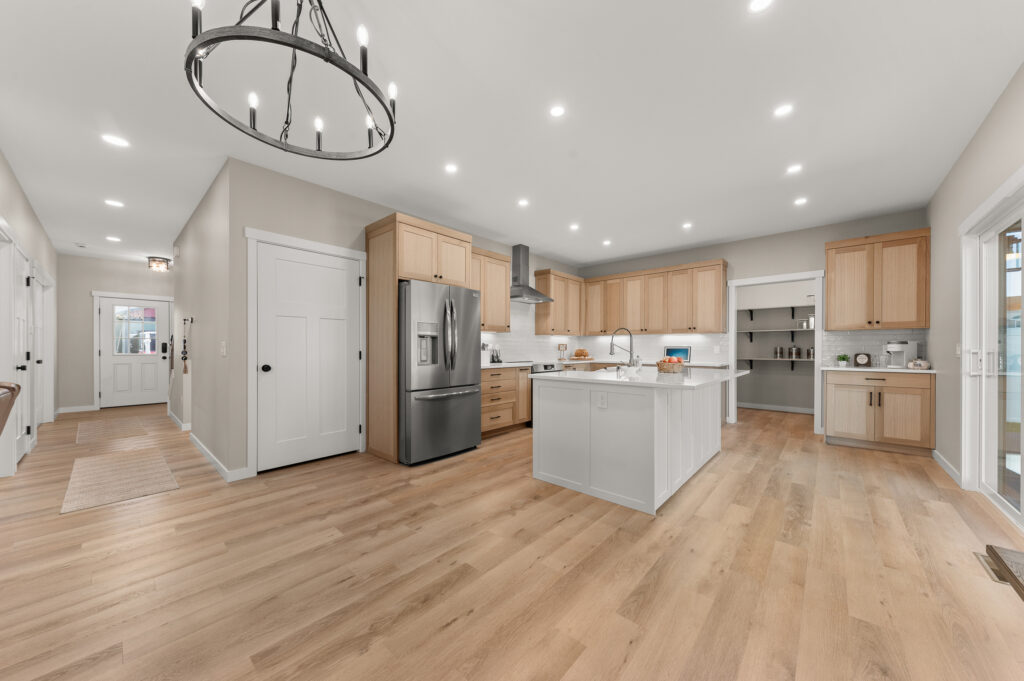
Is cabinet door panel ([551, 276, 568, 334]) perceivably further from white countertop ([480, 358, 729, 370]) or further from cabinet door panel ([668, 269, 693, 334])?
cabinet door panel ([668, 269, 693, 334])

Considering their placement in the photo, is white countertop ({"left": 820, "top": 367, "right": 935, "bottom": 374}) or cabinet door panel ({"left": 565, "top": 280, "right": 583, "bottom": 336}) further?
cabinet door panel ({"left": 565, "top": 280, "right": 583, "bottom": 336})

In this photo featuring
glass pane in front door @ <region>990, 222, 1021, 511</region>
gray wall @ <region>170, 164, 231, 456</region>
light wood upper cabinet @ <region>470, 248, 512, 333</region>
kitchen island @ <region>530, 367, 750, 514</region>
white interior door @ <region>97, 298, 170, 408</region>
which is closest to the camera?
glass pane in front door @ <region>990, 222, 1021, 511</region>

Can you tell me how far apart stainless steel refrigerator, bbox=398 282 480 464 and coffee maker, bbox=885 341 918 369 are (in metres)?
4.76

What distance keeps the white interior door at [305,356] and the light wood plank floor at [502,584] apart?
568mm

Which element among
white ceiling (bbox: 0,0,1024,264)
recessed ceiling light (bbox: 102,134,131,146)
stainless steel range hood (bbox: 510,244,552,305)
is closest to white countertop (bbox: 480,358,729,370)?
stainless steel range hood (bbox: 510,244,552,305)

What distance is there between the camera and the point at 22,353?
13.0ft

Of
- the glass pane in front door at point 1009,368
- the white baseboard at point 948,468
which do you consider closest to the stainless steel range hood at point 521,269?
the glass pane in front door at point 1009,368

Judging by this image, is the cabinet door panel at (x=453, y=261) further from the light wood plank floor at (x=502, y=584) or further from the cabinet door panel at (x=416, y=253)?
the light wood plank floor at (x=502, y=584)

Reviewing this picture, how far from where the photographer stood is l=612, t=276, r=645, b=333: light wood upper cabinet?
667cm

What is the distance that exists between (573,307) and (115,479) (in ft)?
20.3

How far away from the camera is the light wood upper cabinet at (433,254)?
388cm

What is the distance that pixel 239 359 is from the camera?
3.37 meters

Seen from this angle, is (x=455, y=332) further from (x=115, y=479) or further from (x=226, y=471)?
(x=115, y=479)

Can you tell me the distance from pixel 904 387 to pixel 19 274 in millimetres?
8990
